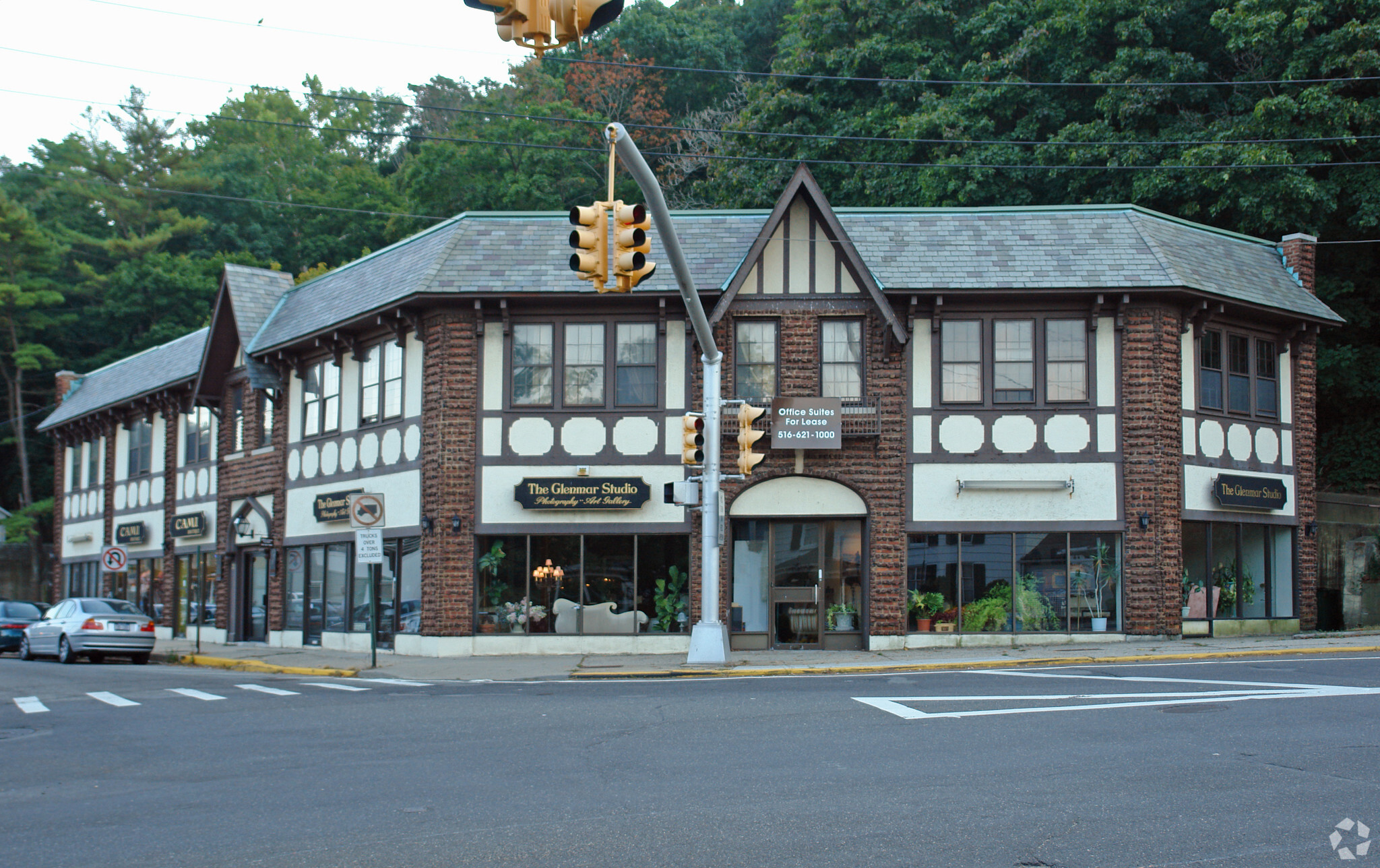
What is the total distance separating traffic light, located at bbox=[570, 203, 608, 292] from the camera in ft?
38.4

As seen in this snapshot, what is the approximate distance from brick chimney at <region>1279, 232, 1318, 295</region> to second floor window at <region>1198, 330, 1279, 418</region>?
181cm

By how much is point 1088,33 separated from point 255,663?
25.9 m

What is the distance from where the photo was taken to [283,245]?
2403 inches

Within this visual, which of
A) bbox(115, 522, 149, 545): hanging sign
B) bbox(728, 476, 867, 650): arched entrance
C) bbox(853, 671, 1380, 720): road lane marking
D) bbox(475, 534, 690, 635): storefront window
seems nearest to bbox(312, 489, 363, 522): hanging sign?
bbox(475, 534, 690, 635): storefront window

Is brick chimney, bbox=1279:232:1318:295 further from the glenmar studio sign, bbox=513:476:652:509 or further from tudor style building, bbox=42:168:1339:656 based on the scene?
the glenmar studio sign, bbox=513:476:652:509

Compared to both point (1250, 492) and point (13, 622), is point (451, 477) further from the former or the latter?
point (1250, 492)

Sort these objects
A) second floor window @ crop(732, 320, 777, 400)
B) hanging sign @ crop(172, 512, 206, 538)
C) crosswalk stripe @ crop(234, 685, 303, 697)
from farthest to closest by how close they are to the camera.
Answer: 1. hanging sign @ crop(172, 512, 206, 538)
2. second floor window @ crop(732, 320, 777, 400)
3. crosswalk stripe @ crop(234, 685, 303, 697)

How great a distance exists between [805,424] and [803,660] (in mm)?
4537

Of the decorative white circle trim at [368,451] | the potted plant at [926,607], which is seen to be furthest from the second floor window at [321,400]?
the potted plant at [926,607]

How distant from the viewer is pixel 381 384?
26.0m

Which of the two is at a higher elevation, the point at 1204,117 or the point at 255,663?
the point at 1204,117

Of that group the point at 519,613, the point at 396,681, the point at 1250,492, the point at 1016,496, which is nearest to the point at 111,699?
the point at 396,681

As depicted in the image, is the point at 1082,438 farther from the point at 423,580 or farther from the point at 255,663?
the point at 255,663

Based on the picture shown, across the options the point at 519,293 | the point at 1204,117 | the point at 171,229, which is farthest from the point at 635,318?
the point at 171,229
